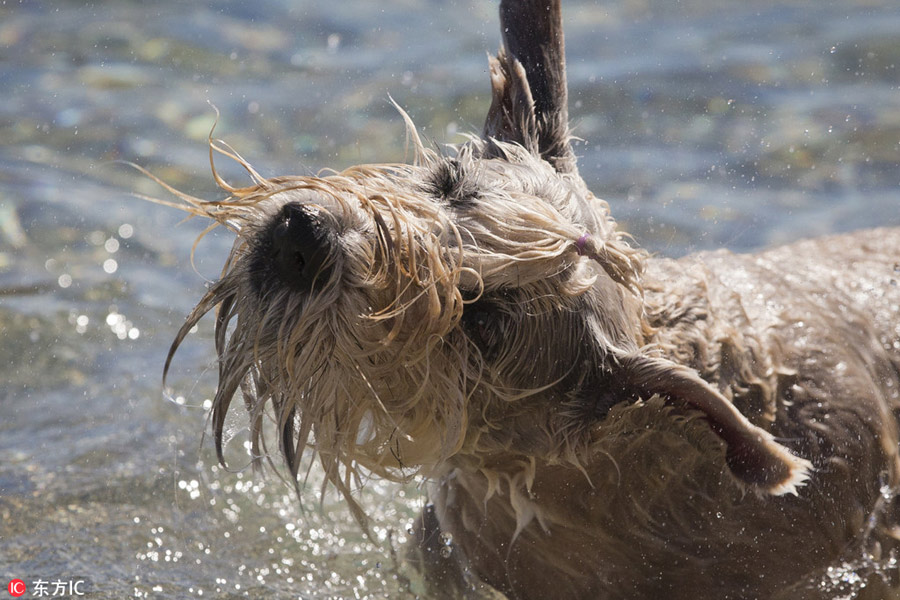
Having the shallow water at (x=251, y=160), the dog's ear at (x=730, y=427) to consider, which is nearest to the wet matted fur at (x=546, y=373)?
the dog's ear at (x=730, y=427)

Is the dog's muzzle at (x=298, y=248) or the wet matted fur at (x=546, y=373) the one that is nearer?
the dog's muzzle at (x=298, y=248)

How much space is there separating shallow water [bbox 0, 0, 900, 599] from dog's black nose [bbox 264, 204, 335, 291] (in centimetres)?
90

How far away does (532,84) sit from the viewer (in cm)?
423

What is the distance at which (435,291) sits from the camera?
310 cm

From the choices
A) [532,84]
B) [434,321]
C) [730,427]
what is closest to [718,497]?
[730,427]

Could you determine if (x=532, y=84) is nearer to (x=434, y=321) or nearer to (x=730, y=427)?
(x=434, y=321)

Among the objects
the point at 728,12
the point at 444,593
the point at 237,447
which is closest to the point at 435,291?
the point at 444,593

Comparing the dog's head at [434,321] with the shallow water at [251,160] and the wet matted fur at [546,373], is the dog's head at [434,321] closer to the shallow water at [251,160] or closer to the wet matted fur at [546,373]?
the wet matted fur at [546,373]

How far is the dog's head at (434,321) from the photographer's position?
3.09 meters

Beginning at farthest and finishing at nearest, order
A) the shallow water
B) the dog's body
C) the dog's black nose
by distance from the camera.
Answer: the shallow water
the dog's body
the dog's black nose

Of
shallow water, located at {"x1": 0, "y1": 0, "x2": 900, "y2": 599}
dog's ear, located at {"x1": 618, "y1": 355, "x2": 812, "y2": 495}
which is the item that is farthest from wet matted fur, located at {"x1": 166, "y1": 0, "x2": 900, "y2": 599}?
shallow water, located at {"x1": 0, "y1": 0, "x2": 900, "y2": 599}

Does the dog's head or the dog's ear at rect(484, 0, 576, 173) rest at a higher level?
the dog's ear at rect(484, 0, 576, 173)

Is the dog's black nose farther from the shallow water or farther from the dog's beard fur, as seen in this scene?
the shallow water

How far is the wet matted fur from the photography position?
315cm
